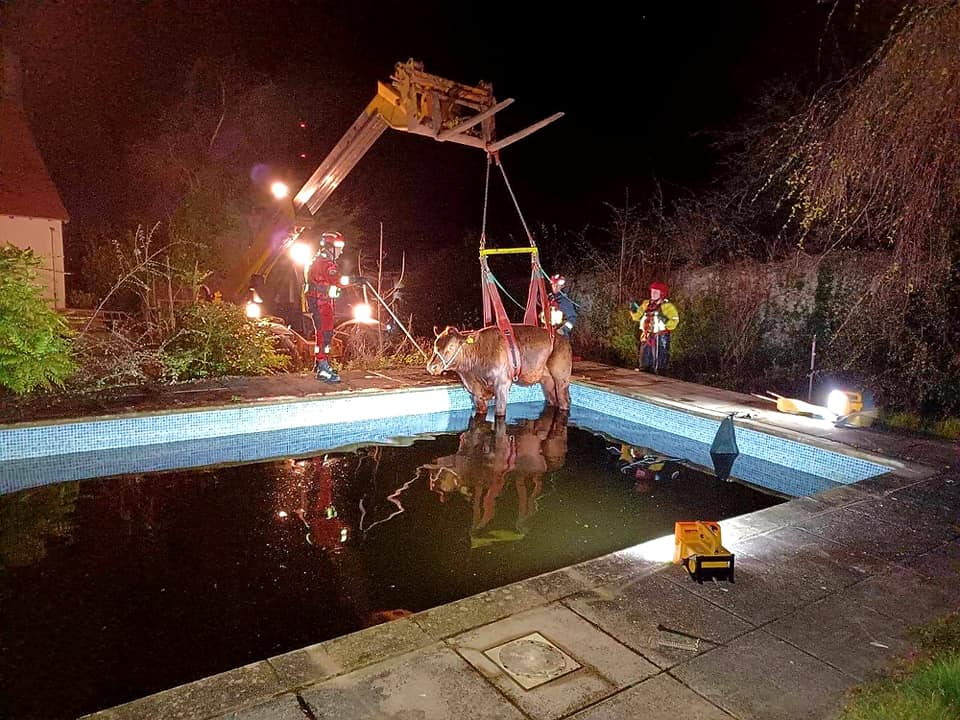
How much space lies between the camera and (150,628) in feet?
11.2

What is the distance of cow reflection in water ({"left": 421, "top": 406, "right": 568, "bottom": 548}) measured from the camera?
5.02 m

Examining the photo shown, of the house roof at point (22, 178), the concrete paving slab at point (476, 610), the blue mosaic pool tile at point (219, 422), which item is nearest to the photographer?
the concrete paving slab at point (476, 610)

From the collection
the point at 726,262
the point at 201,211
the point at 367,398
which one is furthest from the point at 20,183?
the point at 726,262

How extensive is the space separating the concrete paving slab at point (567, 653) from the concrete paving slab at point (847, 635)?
2.55ft

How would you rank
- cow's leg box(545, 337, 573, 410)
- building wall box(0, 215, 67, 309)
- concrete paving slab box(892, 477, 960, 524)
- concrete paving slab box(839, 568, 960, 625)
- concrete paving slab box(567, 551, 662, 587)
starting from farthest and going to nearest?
building wall box(0, 215, 67, 309) → cow's leg box(545, 337, 573, 410) → concrete paving slab box(892, 477, 960, 524) → concrete paving slab box(567, 551, 662, 587) → concrete paving slab box(839, 568, 960, 625)

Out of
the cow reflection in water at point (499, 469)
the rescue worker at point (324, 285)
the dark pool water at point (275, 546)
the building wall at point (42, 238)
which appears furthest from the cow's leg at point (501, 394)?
the building wall at point (42, 238)

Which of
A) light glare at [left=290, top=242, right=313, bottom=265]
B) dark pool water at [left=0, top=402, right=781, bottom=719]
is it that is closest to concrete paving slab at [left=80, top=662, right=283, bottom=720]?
dark pool water at [left=0, top=402, right=781, bottom=719]

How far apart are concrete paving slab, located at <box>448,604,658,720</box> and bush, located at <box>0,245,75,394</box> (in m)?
6.33

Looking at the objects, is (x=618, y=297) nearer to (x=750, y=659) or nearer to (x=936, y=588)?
(x=936, y=588)

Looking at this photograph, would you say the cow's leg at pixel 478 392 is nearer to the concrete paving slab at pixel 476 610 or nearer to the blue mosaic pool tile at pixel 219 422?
the blue mosaic pool tile at pixel 219 422

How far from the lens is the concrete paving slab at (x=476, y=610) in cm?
Result: 299

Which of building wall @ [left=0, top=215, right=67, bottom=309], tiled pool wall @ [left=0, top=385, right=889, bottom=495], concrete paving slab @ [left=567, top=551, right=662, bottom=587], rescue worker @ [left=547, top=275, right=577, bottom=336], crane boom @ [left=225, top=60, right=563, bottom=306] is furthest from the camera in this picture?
building wall @ [left=0, top=215, right=67, bottom=309]

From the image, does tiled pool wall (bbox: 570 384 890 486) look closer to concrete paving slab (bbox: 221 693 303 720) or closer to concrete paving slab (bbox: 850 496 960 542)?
concrete paving slab (bbox: 850 496 960 542)

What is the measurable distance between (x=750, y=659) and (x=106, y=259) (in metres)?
16.4
